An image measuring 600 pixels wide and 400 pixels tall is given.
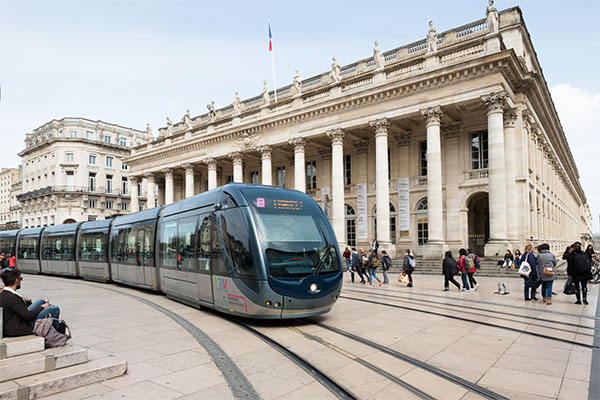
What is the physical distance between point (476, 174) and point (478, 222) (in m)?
5.18

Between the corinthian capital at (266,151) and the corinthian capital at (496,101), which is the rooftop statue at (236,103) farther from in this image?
the corinthian capital at (496,101)

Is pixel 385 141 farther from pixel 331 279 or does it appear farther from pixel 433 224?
pixel 331 279

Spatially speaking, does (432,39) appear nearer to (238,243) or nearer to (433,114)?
(433,114)

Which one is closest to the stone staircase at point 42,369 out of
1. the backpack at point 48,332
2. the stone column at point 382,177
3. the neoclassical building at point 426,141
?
the backpack at point 48,332

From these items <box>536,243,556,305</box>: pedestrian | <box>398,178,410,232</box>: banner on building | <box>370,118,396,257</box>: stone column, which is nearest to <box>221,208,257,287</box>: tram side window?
<box>536,243,556,305</box>: pedestrian

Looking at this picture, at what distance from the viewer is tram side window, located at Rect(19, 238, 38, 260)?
931 inches

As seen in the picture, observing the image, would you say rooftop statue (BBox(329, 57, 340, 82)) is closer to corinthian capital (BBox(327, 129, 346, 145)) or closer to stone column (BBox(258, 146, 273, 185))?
corinthian capital (BBox(327, 129, 346, 145))

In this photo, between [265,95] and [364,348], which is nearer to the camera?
[364,348]

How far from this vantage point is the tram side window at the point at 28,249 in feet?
77.6

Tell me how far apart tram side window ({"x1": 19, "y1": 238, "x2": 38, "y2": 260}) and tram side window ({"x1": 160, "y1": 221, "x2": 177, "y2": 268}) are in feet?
50.3

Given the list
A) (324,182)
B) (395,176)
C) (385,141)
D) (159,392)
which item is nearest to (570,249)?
(159,392)

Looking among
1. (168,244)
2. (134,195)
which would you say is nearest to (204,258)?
(168,244)

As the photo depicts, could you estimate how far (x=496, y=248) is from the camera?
2167 centimetres

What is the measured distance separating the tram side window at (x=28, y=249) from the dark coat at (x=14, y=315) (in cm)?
2151
